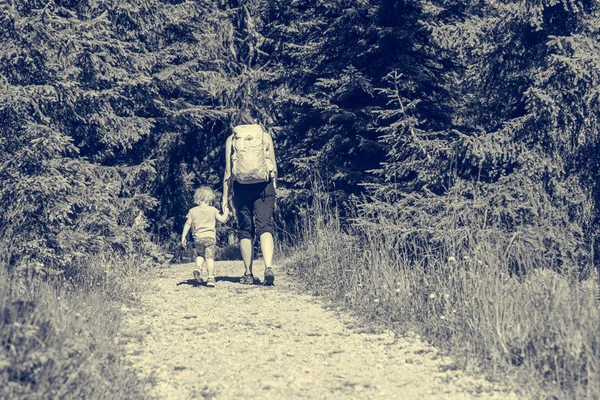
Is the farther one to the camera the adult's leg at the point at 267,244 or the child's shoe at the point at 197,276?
A: the child's shoe at the point at 197,276

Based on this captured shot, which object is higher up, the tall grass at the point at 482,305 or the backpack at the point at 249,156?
the backpack at the point at 249,156

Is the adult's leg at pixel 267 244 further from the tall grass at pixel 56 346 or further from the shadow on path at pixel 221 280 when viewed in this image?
the tall grass at pixel 56 346

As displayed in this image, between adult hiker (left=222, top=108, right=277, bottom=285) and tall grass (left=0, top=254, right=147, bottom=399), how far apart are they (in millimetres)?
2716

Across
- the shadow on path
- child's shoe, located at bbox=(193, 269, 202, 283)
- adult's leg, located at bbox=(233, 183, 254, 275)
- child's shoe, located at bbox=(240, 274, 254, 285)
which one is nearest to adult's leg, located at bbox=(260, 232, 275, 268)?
adult's leg, located at bbox=(233, 183, 254, 275)

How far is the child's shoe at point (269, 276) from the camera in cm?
961

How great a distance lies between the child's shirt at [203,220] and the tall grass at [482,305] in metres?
1.54

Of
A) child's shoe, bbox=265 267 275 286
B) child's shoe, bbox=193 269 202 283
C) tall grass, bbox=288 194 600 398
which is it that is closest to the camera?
tall grass, bbox=288 194 600 398

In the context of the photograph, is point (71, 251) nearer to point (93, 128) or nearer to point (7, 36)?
point (7, 36)

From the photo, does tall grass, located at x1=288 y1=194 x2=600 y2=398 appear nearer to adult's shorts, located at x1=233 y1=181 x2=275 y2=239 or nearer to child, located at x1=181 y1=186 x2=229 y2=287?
adult's shorts, located at x1=233 y1=181 x2=275 y2=239

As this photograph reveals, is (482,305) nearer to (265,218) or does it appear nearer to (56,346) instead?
(56,346)

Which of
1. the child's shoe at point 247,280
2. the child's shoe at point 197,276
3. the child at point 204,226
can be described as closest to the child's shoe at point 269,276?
the child's shoe at point 247,280

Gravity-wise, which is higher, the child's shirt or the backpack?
the backpack

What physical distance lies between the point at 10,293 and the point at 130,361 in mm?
1088

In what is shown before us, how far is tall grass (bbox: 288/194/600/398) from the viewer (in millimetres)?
5352
